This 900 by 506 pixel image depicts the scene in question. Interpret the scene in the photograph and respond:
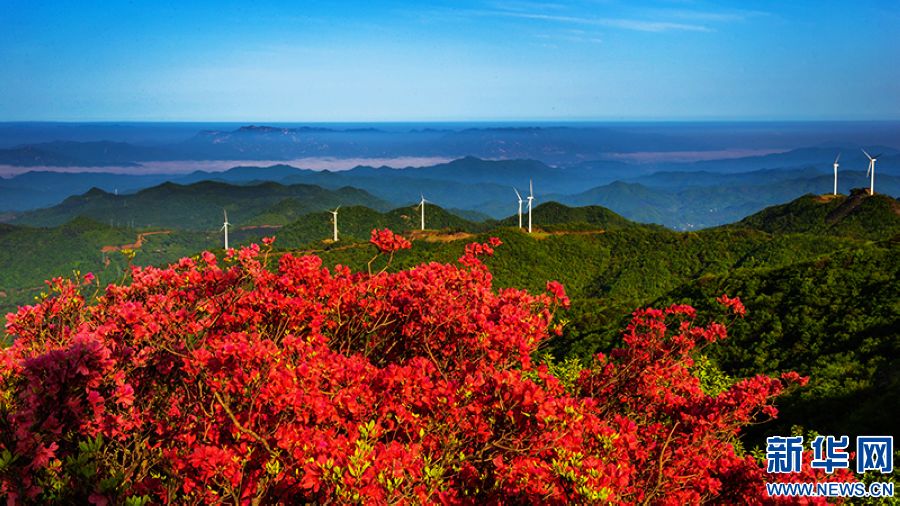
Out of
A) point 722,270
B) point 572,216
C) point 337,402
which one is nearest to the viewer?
point 337,402

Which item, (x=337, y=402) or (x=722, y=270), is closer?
(x=337, y=402)

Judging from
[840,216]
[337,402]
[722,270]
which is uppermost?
[337,402]

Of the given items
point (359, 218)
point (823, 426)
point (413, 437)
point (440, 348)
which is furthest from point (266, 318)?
point (359, 218)

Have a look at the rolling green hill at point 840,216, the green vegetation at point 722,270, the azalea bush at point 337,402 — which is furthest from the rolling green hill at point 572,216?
the azalea bush at point 337,402

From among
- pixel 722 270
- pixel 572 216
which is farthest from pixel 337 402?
pixel 572 216

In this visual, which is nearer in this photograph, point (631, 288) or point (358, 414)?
point (358, 414)

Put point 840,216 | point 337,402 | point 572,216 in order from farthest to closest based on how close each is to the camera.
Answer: point 572,216 → point 840,216 → point 337,402

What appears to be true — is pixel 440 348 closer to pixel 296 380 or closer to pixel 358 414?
pixel 358 414

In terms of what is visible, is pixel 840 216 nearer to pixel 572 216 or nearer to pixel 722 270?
pixel 722 270
